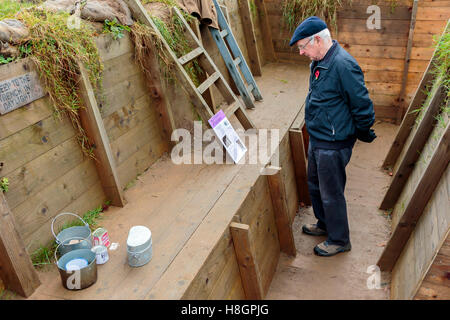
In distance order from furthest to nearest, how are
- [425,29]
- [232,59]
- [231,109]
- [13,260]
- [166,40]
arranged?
[425,29] → [232,59] → [231,109] → [166,40] → [13,260]

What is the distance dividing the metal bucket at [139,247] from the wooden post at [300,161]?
7.47 feet

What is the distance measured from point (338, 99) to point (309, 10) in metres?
3.24

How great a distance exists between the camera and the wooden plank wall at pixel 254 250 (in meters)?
2.53

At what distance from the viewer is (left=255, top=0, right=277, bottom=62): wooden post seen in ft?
19.7

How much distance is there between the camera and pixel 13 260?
7.21ft

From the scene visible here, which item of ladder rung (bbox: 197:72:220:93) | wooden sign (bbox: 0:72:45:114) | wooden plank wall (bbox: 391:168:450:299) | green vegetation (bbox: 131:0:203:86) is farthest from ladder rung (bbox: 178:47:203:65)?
wooden plank wall (bbox: 391:168:450:299)

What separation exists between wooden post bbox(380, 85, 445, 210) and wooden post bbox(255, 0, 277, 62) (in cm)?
319

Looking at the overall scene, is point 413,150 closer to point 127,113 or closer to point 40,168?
point 127,113

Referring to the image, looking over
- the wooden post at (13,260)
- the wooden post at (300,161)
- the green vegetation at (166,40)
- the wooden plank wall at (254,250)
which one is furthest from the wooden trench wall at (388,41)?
the wooden post at (13,260)

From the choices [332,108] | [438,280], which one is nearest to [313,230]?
[332,108]
